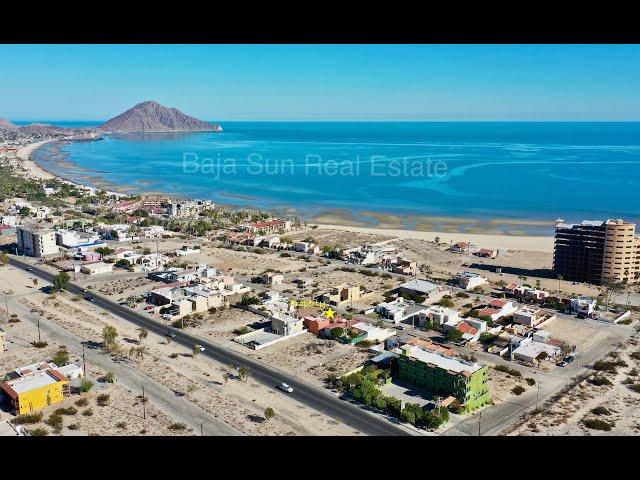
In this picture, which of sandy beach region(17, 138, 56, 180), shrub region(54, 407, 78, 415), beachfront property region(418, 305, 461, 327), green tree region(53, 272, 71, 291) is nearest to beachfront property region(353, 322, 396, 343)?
beachfront property region(418, 305, 461, 327)

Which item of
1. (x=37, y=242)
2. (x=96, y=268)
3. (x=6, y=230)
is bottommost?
(x=96, y=268)

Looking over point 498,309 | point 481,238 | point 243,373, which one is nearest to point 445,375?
point 243,373

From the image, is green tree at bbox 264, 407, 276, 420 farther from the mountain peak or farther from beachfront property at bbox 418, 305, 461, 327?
the mountain peak

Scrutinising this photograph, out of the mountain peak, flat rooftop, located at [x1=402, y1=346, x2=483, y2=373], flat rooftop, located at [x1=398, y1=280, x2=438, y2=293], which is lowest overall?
flat rooftop, located at [x1=402, y1=346, x2=483, y2=373]

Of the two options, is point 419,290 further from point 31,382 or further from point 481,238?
point 31,382

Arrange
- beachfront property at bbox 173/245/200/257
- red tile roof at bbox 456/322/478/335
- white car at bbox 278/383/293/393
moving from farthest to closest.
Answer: beachfront property at bbox 173/245/200/257, red tile roof at bbox 456/322/478/335, white car at bbox 278/383/293/393

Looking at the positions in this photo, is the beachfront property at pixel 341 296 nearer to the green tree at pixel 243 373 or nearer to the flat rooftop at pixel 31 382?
the green tree at pixel 243 373
